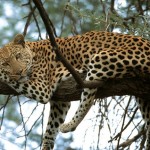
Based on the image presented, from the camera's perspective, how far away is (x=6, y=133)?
20.1ft

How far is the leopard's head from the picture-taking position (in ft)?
19.8

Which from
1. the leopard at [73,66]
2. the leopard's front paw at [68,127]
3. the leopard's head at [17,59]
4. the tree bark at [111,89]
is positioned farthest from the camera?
the leopard's head at [17,59]

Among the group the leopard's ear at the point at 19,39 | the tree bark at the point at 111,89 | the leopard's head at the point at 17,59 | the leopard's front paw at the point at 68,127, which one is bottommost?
the leopard's front paw at the point at 68,127

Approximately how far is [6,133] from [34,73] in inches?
27.0

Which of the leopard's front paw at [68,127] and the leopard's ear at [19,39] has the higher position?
the leopard's ear at [19,39]

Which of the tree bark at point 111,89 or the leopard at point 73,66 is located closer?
the tree bark at point 111,89

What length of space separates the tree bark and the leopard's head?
0.21 metres

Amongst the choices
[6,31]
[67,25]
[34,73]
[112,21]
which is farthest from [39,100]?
[6,31]

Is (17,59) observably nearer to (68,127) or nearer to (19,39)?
(19,39)

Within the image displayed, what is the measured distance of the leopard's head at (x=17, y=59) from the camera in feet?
19.8

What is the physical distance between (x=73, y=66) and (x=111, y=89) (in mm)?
697

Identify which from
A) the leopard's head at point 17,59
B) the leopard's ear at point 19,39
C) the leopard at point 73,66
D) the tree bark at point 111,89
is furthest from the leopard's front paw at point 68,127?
the leopard's ear at point 19,39

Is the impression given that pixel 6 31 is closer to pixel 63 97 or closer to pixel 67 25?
pixel 67 25

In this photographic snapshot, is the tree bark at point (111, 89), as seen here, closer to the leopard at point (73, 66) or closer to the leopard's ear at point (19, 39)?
the leopard at point (73, 66)
